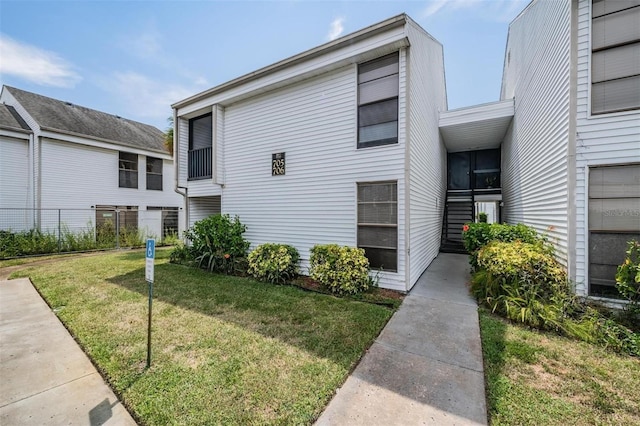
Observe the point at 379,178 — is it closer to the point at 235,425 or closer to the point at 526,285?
the point at 526,285

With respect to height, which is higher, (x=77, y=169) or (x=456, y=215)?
(x=77, y=169)

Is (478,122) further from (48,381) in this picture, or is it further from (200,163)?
(48,381)

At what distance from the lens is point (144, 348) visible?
339cm

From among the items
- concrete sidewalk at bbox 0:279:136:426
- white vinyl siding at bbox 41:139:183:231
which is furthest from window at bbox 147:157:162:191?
concrete sidewalk at bbox 0:279:136:426

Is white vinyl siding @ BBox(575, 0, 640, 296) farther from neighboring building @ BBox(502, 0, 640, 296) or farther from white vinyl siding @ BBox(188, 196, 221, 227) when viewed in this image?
white vinyl siding @ BBox(188, 196, 221, 227)

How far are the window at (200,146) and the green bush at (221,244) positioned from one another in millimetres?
2229

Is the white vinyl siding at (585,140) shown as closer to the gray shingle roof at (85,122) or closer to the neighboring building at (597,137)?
the neighboring building at (597,137)

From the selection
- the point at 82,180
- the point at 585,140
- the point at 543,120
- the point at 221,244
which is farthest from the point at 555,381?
the point at 82,180

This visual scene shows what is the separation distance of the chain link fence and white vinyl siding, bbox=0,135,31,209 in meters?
0.57

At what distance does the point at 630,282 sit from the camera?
3.67 m

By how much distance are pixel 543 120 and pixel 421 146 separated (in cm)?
260

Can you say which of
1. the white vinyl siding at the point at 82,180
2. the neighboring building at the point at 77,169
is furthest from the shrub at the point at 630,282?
the white vinyl siding at the point at 82,180

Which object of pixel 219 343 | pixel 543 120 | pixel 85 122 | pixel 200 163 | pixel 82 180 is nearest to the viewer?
pixel 219 343

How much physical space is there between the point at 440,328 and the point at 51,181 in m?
16.9
